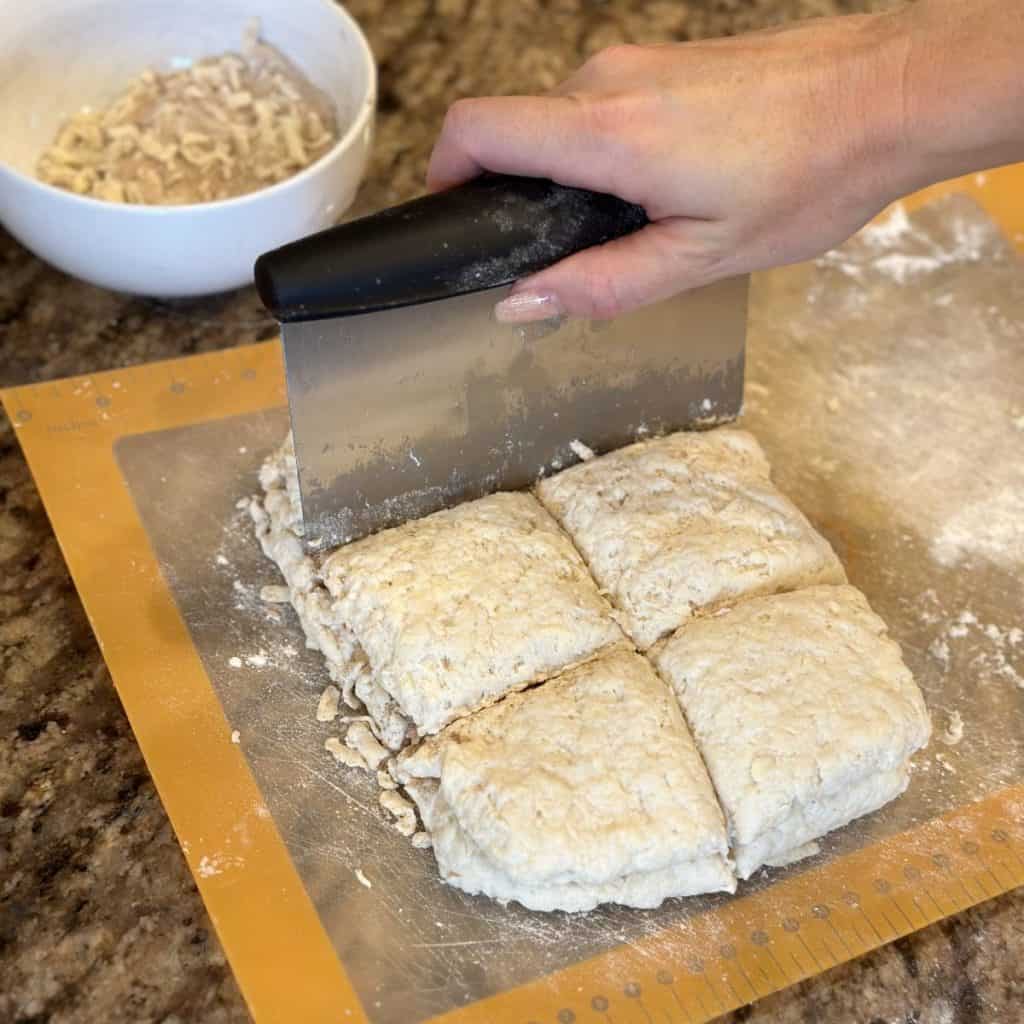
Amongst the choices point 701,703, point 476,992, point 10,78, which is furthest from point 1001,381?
point 10,78

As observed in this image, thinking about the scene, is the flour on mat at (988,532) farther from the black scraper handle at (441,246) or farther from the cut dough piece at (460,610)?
the black scraper handle at (441,246)

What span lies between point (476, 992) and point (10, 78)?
4.37ft

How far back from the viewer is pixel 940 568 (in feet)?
5.26

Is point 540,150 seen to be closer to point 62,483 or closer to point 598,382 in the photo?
point 598,382

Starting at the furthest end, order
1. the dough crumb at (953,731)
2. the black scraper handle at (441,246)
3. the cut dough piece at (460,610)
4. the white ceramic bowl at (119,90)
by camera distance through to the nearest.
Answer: the white ceramic bowl at (119,90)
the dough crumb at (953,731)
the cut dough piece at (460,610)
the black scraper handle at (441,246)

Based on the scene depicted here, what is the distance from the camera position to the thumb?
4.22 feet

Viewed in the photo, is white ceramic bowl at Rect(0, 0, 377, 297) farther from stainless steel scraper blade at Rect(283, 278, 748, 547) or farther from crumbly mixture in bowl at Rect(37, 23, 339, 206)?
stainless steel scraper blade at Rect(283, 278, 748, 547)

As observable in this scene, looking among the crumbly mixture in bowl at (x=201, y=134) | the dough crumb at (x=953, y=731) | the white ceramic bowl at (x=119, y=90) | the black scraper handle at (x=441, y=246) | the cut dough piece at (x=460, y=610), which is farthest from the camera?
the crumbly mixture in bowl at (x=201, y=134)

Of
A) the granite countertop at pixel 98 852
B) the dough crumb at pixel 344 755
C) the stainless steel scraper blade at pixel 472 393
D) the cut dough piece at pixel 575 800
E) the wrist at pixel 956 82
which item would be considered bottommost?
the granite countertop at pixel 98 852

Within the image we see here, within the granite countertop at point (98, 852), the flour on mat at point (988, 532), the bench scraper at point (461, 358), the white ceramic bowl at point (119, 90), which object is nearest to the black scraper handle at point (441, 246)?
the bench scraper at point (461, 358)

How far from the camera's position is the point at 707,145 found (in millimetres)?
1231

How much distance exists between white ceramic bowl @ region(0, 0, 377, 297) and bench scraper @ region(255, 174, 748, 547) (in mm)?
355

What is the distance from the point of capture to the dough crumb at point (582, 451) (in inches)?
60.2

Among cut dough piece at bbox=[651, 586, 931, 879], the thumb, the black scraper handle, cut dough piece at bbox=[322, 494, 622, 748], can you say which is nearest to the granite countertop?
cut dough piece at bbox=[651, 586, 931, 879]
